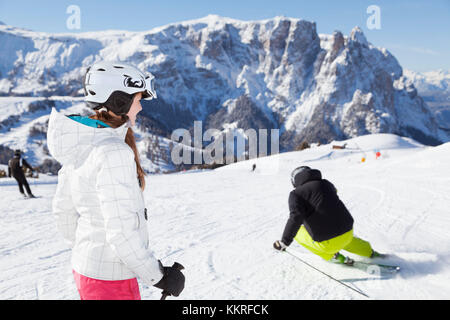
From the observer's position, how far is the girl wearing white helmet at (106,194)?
1730 mm

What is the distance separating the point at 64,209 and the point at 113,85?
0.95 meters

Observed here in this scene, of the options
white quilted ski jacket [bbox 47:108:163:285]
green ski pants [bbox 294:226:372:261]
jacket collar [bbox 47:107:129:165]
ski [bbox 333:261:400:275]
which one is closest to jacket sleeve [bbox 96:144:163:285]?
white quilted ski jacket [bbox 47:108:163:285]

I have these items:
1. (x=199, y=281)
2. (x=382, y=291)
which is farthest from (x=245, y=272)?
(x=382, y=291)

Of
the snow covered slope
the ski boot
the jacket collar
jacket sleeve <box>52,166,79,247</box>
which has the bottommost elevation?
the snow covered slope

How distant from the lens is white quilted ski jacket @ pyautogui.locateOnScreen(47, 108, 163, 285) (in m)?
1.72

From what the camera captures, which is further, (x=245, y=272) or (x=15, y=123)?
(x=15, y=123)

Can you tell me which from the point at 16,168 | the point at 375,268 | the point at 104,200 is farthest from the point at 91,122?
the point at 16,168

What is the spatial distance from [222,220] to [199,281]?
3.55 metres

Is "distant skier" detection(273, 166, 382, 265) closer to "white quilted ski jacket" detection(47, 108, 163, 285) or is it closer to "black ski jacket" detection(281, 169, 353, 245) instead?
"black ski jacket" detection(281, 169, 353, 245)

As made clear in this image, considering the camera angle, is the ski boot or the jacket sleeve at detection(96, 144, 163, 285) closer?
the jacket sleeve at detection(96, 144, 163, 285)

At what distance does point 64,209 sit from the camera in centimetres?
216

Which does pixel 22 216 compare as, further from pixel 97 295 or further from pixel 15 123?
pixel 15 123

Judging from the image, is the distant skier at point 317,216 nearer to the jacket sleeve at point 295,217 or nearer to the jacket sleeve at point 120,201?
the jacket sleeve at point 295,217

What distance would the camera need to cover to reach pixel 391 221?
7.11 m
